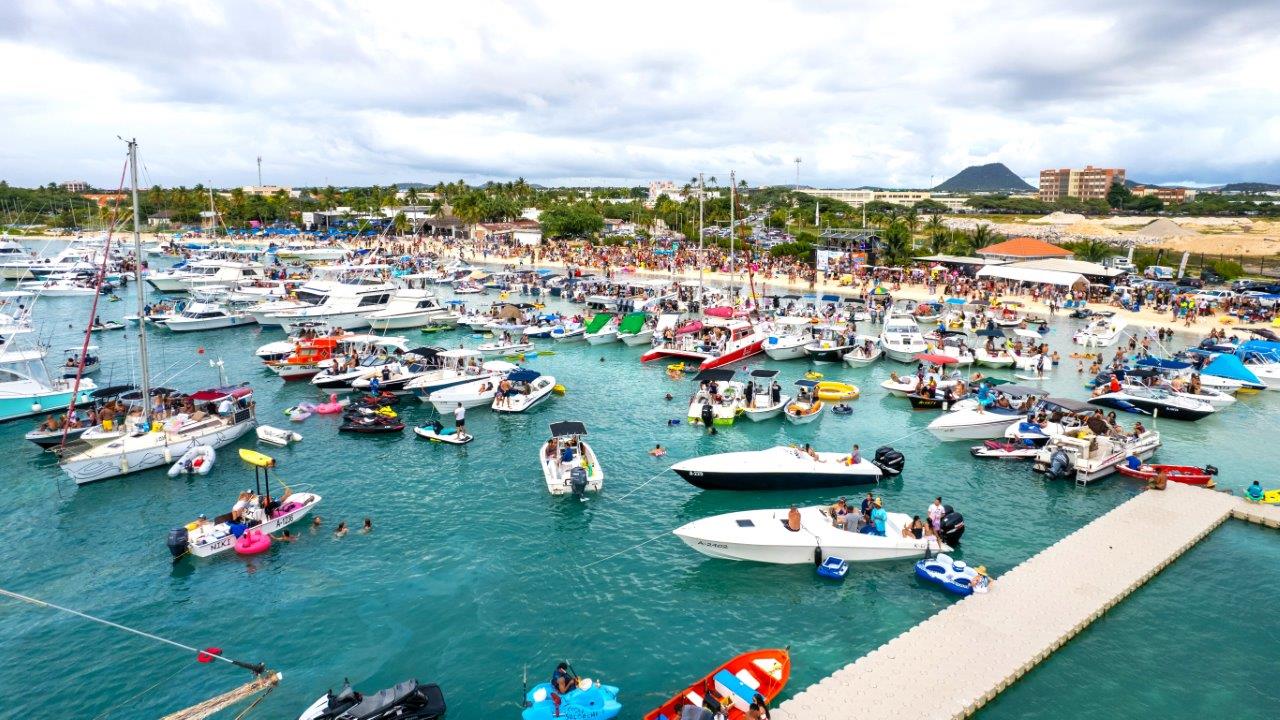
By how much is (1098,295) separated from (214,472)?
280 feet

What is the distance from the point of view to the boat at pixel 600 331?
61375 millimetres

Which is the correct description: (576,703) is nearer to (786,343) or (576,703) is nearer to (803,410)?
(803,410)

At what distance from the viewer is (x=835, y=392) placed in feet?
150

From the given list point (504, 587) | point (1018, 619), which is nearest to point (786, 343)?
point (1018, 619)

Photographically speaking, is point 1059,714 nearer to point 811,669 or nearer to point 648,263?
point 811,669

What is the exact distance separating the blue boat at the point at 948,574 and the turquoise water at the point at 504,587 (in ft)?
1.69

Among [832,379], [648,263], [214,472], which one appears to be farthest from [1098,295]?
[214,472]

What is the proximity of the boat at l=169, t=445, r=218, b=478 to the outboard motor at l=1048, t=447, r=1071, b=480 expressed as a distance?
38.9 metres

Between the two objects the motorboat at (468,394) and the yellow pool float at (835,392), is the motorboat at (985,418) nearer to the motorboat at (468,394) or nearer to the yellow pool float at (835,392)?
the yellow pool float at (835,392)

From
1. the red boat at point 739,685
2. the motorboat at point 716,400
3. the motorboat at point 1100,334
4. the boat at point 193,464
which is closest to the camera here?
the red boat at point 739,685

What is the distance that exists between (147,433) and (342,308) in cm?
3443

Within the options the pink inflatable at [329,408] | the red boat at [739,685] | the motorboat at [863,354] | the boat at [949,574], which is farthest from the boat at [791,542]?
the motorboat at [863,354]

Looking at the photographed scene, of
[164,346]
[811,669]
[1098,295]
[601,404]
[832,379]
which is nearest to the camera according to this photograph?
[811,669]

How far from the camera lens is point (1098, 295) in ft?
260
